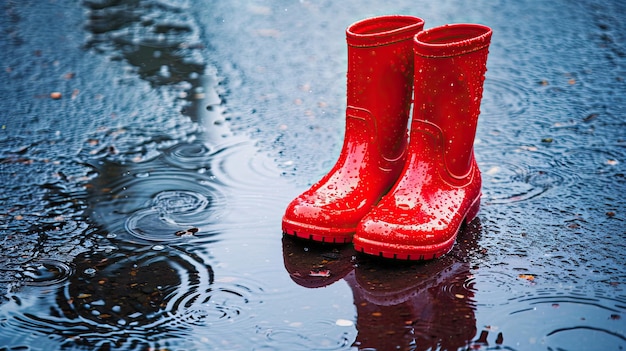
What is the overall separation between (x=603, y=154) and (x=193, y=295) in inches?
76.0

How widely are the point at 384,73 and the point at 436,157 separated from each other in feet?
1.08

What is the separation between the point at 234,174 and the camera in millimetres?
3154

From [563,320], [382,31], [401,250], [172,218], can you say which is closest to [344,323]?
[401,250]

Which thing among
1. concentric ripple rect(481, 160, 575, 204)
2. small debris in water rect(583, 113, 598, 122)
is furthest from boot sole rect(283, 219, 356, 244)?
small debris in water rect(583, 113, 598, 122)

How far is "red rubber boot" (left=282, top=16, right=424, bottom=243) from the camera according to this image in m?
2.43

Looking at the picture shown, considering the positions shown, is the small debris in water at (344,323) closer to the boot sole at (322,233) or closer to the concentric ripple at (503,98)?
the boot sole at (322,233)

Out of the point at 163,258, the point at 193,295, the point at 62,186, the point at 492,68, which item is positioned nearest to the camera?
the point at 193,295

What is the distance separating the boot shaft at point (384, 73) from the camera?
243 cm

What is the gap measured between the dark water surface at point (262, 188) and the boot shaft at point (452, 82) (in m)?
0.34

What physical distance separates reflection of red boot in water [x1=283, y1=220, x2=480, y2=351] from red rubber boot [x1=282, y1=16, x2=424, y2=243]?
3.7 inches

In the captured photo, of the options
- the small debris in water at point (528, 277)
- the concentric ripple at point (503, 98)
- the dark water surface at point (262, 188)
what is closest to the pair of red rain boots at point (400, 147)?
the dark water surface at point (262, 188)

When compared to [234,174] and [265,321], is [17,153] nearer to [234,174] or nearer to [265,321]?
[234,174]

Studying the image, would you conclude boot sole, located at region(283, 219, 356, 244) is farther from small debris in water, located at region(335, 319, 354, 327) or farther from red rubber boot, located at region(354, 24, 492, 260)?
small debris in water, located at region(335, 319, 354, 327)

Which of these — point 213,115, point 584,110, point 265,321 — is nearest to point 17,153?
point 213,115
